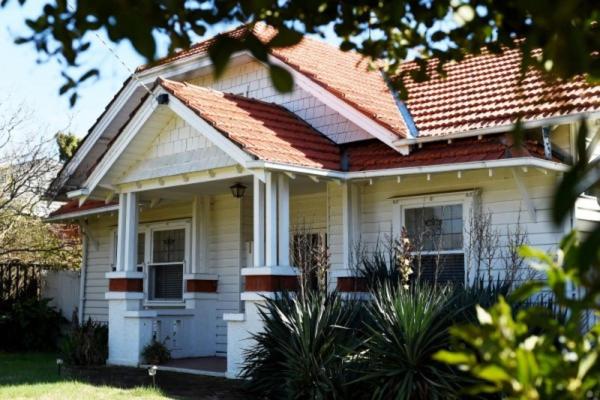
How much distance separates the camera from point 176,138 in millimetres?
12438

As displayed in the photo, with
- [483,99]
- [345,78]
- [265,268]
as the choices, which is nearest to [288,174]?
[265,268]

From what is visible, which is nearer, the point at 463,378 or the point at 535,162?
the point at 463,378

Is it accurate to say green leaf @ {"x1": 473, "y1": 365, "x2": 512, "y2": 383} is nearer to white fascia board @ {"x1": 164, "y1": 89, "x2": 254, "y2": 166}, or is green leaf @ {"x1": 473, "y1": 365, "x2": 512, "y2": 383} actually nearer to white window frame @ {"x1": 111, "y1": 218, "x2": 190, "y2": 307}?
white fascia board @ {"x1": 164, "y1": 89, "x2": 254, "y2": 166}

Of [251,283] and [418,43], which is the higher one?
[418,43]

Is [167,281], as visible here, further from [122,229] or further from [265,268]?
[265,268]

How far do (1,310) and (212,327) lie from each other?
596 centimetres

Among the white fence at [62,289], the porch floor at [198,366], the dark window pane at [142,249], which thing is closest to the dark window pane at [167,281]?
the dark window pane at [142,249]

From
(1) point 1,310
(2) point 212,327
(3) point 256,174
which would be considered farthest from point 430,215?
(1) point 1,310

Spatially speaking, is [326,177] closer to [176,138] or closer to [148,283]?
[176,138]

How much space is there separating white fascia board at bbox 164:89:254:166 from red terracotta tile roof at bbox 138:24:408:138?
2.74 feet

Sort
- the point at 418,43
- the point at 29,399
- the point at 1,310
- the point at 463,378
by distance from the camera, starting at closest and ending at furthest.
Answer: the point at 418,43 → the point at 463,378 → the point at 29,399 → the point at 1,310

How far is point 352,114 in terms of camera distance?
1195 cm

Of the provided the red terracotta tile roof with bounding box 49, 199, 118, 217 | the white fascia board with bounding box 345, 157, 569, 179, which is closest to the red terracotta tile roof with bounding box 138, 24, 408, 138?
the white fascia board with bounding box 345, 157, 569, 179

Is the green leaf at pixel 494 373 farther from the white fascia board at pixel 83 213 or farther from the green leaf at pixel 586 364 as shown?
the white fascia board at pixel 83 213
